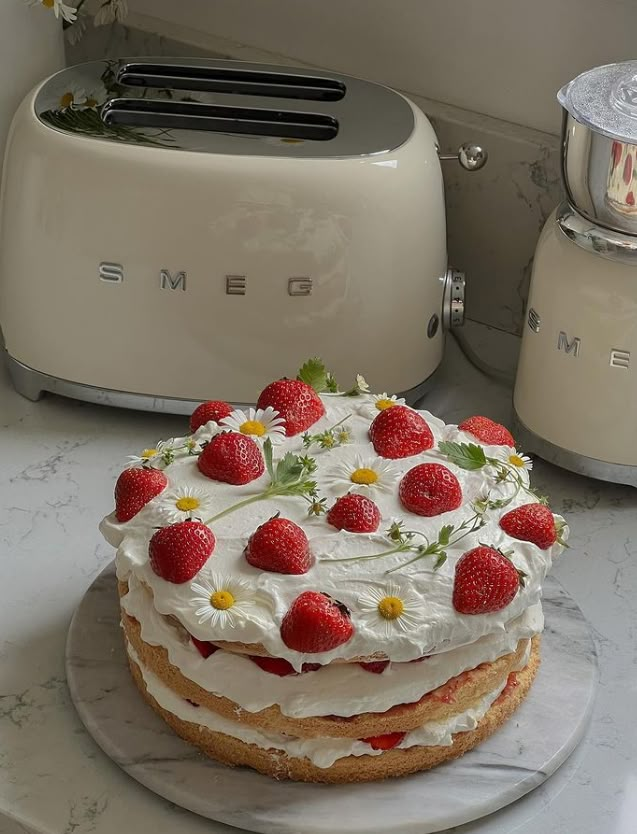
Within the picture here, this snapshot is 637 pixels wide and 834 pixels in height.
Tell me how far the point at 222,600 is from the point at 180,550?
0.05 m

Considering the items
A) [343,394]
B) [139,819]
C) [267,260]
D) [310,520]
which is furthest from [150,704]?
Answer: [267,260]

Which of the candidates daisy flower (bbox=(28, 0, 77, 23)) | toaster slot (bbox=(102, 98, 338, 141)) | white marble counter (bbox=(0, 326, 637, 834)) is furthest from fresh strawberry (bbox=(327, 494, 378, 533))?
daisy flower (bbox=(28, 0, 77, 23))

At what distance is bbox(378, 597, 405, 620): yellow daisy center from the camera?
0.85 meters

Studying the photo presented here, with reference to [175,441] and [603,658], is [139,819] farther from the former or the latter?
[603,658]

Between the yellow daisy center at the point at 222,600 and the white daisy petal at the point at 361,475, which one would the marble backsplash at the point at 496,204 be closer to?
the white daisy petal at the point at 361,475

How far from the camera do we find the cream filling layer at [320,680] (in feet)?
2.85

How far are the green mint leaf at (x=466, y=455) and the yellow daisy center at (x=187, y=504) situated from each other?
21cm

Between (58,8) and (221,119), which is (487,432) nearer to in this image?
(221,119)

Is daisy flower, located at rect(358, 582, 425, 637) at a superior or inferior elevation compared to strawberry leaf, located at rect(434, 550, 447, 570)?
inferior

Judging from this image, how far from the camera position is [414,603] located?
2.82 ft

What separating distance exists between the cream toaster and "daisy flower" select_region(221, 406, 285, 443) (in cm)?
21

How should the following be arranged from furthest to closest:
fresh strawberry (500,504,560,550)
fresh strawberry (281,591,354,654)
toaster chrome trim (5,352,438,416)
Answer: toaster chrome trim (5,352,438,416) < fresh strawberry (500,504,560,550) < fresh strawberry (281,591,354,654)

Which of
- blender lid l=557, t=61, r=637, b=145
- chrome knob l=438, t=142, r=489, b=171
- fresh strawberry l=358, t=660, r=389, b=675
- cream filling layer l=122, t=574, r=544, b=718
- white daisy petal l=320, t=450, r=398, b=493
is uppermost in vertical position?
blender lid l=557, t=61, r=637, b=145

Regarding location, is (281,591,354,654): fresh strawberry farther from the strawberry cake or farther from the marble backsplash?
the marble backsplash
